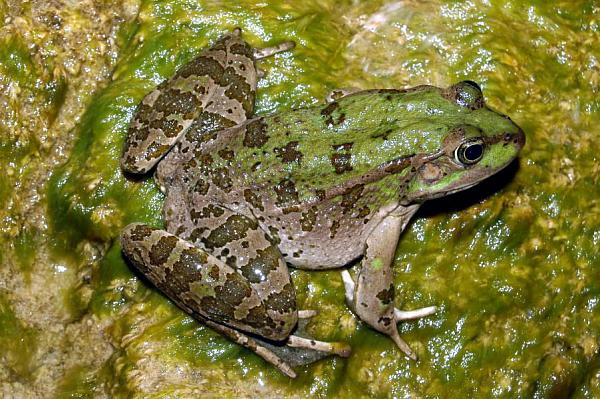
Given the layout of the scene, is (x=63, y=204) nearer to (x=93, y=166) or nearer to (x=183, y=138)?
(x=93, y=166)

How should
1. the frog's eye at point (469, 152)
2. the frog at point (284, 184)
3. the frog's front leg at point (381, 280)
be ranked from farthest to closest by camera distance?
the frog's front leg at point (381, 280) < the frog at point (284, 184) < the frog's eye at point (469, 152)

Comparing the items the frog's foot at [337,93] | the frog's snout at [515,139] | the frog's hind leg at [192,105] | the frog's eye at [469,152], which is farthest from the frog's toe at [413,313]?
the frog's hind leg at [192,105]

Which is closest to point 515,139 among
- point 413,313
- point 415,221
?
point 415,221

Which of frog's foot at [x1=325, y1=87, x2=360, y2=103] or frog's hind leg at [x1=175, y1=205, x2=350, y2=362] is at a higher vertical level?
frog's foot at [x1=325, y1=87, x2=360, y2=103]

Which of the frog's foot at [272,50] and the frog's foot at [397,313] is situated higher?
the frog's foot at [272,50]

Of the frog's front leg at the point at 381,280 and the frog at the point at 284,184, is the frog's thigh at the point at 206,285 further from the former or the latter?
the frog's front leg at the point at 381,280

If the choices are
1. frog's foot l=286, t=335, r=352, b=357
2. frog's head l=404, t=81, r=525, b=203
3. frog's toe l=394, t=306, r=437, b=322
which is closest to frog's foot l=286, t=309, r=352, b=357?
frog's foot l=286, t=335, r=352, b=357

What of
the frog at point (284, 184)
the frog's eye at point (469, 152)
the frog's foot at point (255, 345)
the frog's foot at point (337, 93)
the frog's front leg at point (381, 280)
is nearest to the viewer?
the frog's eye at point (469, 152)

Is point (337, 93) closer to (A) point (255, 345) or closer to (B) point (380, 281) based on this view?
(B) point (380, 281)

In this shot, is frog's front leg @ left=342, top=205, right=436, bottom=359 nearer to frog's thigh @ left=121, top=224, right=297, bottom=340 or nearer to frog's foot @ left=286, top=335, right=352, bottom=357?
frog's foot @ left=286, top=335, right=352, bottom=357
